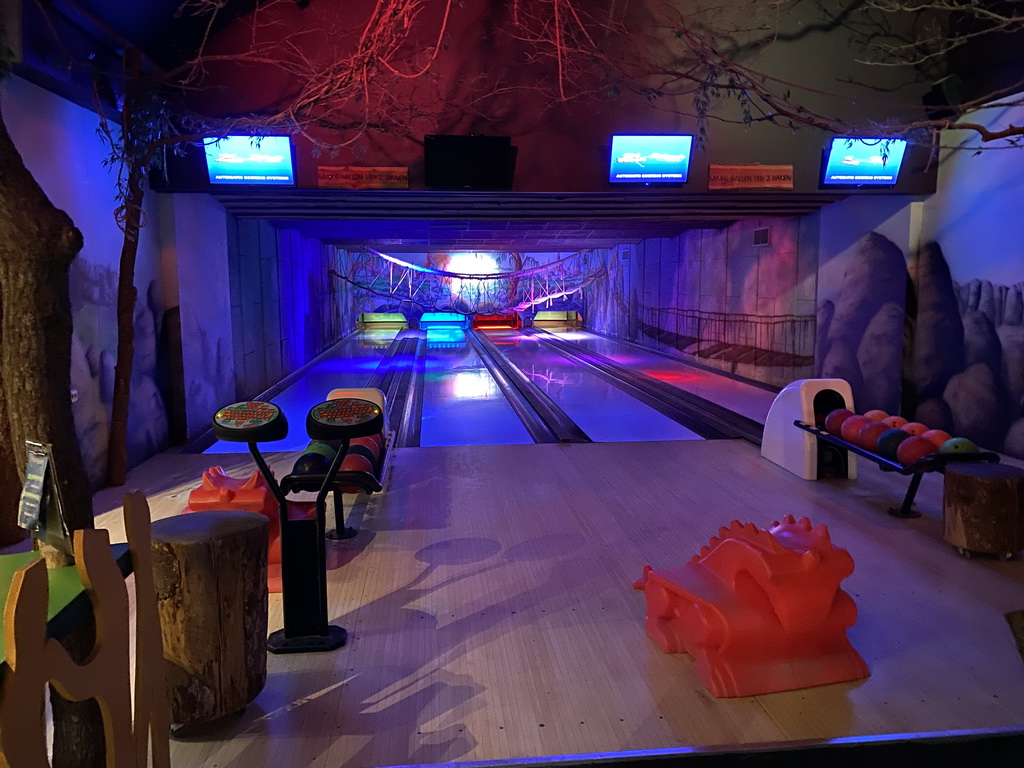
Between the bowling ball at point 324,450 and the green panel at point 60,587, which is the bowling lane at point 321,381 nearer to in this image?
the bowling ball at point 324,450

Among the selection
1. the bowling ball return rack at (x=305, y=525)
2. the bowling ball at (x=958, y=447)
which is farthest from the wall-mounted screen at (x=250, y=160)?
the bowling ball at (x=958, y=447)

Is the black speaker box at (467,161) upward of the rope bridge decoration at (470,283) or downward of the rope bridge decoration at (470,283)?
upward

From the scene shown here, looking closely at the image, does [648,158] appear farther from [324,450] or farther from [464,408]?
[324,450]

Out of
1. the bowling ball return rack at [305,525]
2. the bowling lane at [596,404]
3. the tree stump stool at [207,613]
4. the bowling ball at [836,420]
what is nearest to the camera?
the tree stump stool at [207,613]

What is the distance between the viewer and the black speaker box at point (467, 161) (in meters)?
5.43

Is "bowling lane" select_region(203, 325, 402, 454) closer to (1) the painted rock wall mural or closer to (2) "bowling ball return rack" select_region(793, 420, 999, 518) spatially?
(2) "bowling ball return rack" select_region(793, 420, 999, 518)

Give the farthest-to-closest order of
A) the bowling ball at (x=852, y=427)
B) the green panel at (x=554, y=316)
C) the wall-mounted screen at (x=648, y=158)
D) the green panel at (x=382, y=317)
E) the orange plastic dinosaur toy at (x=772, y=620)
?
the green panel at (x=382, y=317), the green panel at (x=554, y=316), the wall-mounted screen at (x=648, y=158), the bowling ball at (x=852, y=427), the orange plastic dinosaur toy at (x=772, y=620)

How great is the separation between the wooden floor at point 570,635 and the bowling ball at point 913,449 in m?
0.31

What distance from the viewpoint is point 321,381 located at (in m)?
9.67

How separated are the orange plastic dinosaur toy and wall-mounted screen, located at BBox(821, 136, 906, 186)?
427cm

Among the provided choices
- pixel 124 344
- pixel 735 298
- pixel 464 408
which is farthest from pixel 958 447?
pixel 735 298

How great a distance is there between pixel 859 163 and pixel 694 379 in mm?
3636

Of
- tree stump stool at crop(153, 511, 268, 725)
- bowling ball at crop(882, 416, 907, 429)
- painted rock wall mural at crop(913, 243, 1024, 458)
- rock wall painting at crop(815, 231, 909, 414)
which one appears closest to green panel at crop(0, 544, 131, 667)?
tree stump stool at crop(153, 511, 268, 725)

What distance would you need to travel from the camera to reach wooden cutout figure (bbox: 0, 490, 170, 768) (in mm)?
1103
